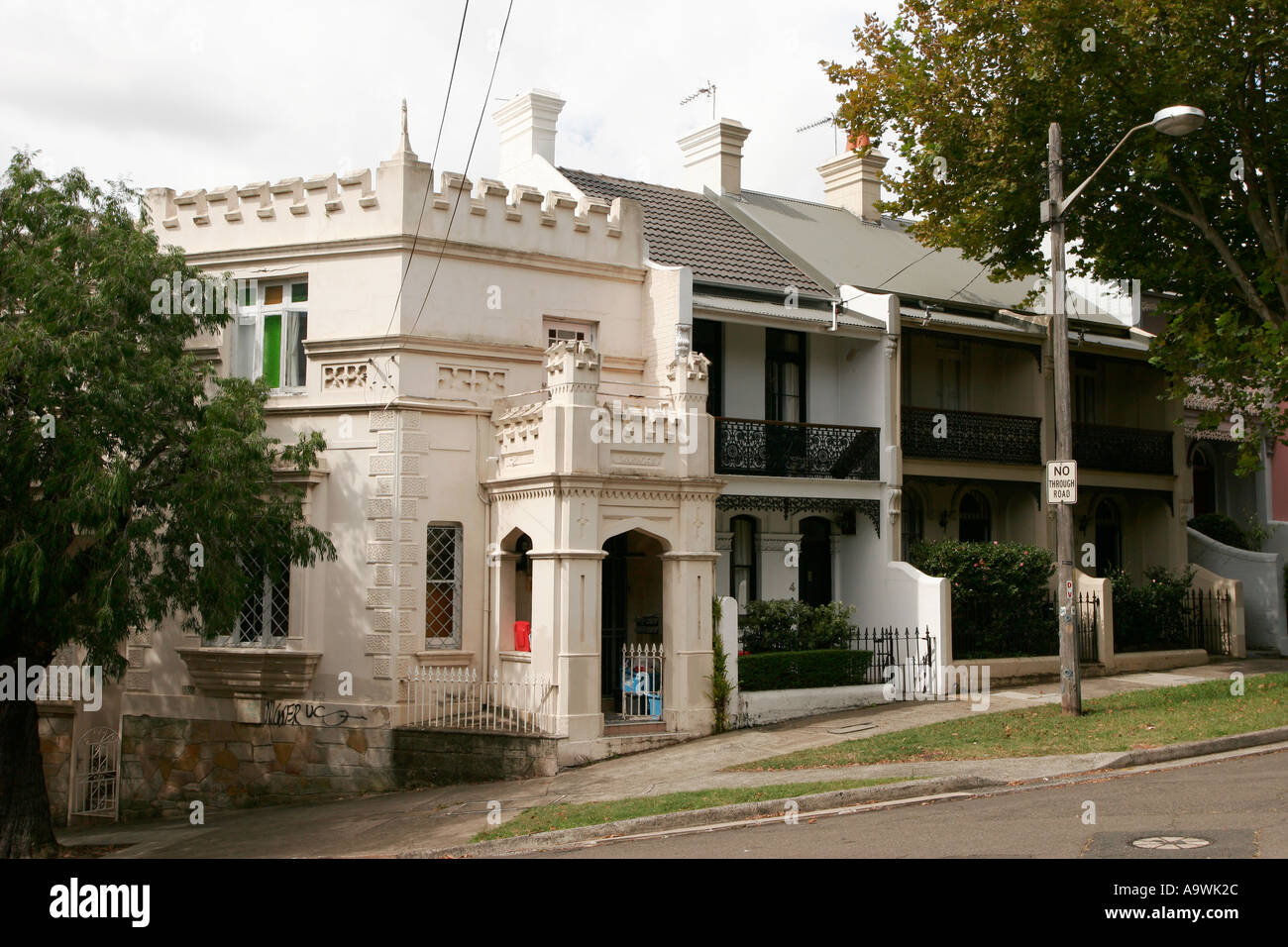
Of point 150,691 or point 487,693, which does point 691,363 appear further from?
point 150,691

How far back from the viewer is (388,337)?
17484 millimetres

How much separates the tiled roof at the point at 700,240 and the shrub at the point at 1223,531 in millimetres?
11983

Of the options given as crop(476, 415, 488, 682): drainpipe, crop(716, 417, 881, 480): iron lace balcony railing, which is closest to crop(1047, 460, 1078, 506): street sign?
crop(716, 417, 881, 480): iron lace balcony railing

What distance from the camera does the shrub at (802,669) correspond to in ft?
58.7

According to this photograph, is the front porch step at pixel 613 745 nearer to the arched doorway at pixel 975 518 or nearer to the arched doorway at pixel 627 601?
the arched doorway at pixel 627 601

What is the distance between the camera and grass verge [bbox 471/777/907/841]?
39.2 ft

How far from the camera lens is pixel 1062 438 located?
16156mm

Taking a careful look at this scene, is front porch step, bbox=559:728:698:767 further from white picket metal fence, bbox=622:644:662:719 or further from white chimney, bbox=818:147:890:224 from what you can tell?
white chimney, bbox=818:147:890:224

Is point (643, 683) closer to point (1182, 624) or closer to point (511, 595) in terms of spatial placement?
point (511, 595)

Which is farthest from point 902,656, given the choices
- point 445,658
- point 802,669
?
point 445,658

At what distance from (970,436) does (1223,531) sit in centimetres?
879

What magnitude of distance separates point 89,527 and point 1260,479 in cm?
2710
